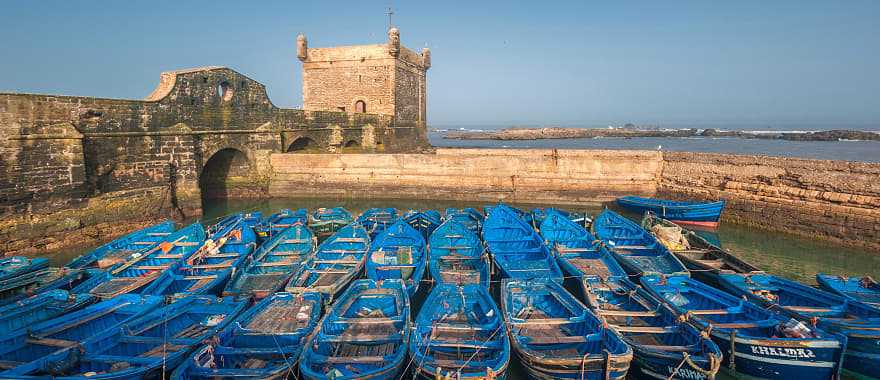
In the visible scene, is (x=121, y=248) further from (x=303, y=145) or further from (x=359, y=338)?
(x=303, y=145)

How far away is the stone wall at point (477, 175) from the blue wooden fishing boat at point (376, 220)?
5397 mm

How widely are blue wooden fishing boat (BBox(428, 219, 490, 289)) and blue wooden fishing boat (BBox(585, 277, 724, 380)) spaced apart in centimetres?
230

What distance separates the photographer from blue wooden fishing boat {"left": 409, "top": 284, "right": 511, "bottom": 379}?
5.54 meters

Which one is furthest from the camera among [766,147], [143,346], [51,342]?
[766,147]

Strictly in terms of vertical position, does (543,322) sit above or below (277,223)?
below

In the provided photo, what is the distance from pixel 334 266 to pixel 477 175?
11221 millimetres

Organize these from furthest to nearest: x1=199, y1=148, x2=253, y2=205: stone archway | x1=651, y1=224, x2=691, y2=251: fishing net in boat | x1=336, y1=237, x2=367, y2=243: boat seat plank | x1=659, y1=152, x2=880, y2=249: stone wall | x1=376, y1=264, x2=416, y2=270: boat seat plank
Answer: x1=199, y1=148, x2=253, y2=205: stone archway
x1=659, y1=152, x2=880, y2=249: stone wall
x1=651, y1=224, x2=691, y2=251: fishing net in boat
x1=336, y1=237, x2=367, y2=243: boat seat plank
x1=376, y1=264, x2=416, y2=270: boat seat plank

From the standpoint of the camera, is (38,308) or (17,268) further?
(17,268)

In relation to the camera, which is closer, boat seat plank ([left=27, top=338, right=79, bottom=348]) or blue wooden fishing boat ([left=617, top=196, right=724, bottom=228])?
boat seat plank ([left=27, top=338, right=79, bottom=348])

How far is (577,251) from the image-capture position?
1070 centimetres

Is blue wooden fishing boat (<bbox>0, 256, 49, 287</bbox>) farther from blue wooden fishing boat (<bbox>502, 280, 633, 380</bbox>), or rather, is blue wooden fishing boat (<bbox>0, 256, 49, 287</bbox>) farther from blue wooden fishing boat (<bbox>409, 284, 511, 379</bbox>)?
blue wooden fishing boat (<bbox>502, 280, 633, 380</bbox>)

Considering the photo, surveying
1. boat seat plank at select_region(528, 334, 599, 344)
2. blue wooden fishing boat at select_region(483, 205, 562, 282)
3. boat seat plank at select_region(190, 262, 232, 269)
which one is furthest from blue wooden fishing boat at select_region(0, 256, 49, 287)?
boat seat plank at select_region(528, 334, 599, 344)

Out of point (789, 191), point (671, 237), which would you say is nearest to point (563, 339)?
point (671, 237)

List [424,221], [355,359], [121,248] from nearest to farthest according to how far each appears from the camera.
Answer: [355,359], [121,248], [424,221]
